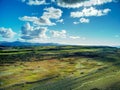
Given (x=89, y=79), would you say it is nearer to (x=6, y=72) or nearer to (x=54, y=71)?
(x=54, y=71)

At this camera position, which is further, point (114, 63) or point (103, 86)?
point (114, 63)

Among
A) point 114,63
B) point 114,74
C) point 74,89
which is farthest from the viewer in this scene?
point 114,63

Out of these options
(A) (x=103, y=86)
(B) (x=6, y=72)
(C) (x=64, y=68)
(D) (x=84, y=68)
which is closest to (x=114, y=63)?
(D) (x=84, y=68)

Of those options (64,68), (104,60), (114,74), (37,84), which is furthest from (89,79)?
(104,60)

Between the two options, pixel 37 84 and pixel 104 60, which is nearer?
pixel 37 84

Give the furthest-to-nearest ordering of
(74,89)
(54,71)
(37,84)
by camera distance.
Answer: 1. (54,71)
2. (37,84)
3. (74,89)

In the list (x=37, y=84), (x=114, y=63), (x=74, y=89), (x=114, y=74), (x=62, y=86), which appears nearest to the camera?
(x=74, y=89)

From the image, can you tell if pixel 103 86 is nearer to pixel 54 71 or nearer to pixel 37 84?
pixel 37 84

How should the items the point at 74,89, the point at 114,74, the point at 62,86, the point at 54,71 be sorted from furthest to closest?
the point at 54,71 < the point at 114,74 < the point at 62,86 < the point at 74,89
